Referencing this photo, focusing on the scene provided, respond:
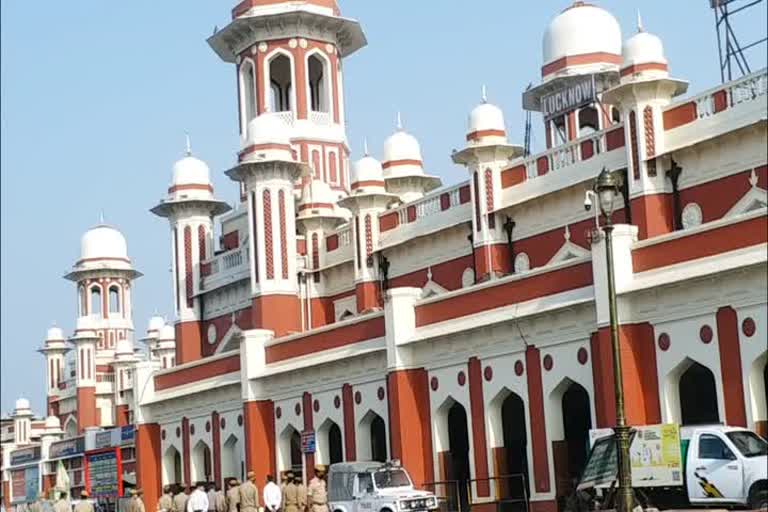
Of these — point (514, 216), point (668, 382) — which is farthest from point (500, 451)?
point (514, 216)

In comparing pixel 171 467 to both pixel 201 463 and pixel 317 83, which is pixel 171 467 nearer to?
pixel 201 463

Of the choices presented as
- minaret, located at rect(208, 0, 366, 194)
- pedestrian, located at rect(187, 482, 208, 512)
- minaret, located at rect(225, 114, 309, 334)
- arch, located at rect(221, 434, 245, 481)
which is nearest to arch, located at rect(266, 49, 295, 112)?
minaret, located at rect(208, 0, 366, 194)

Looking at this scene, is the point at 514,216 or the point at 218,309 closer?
the point at 514,216

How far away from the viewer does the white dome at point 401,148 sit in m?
45.4

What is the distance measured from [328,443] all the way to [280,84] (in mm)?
19179

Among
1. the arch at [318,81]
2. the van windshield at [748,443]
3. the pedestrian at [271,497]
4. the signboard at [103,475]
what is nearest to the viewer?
the van windshield at [748,443]

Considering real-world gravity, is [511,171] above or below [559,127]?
below

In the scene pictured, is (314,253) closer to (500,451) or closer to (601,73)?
(601,73)

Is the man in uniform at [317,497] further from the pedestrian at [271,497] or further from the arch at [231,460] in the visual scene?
the arch at [231,460]

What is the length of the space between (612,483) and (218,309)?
83.5ft

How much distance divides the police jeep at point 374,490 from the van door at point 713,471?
21.5 ft

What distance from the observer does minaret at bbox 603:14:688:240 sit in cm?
2995

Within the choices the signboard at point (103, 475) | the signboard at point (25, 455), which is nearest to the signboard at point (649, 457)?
the signboard at point (103, 475)

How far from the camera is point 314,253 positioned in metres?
43.3
